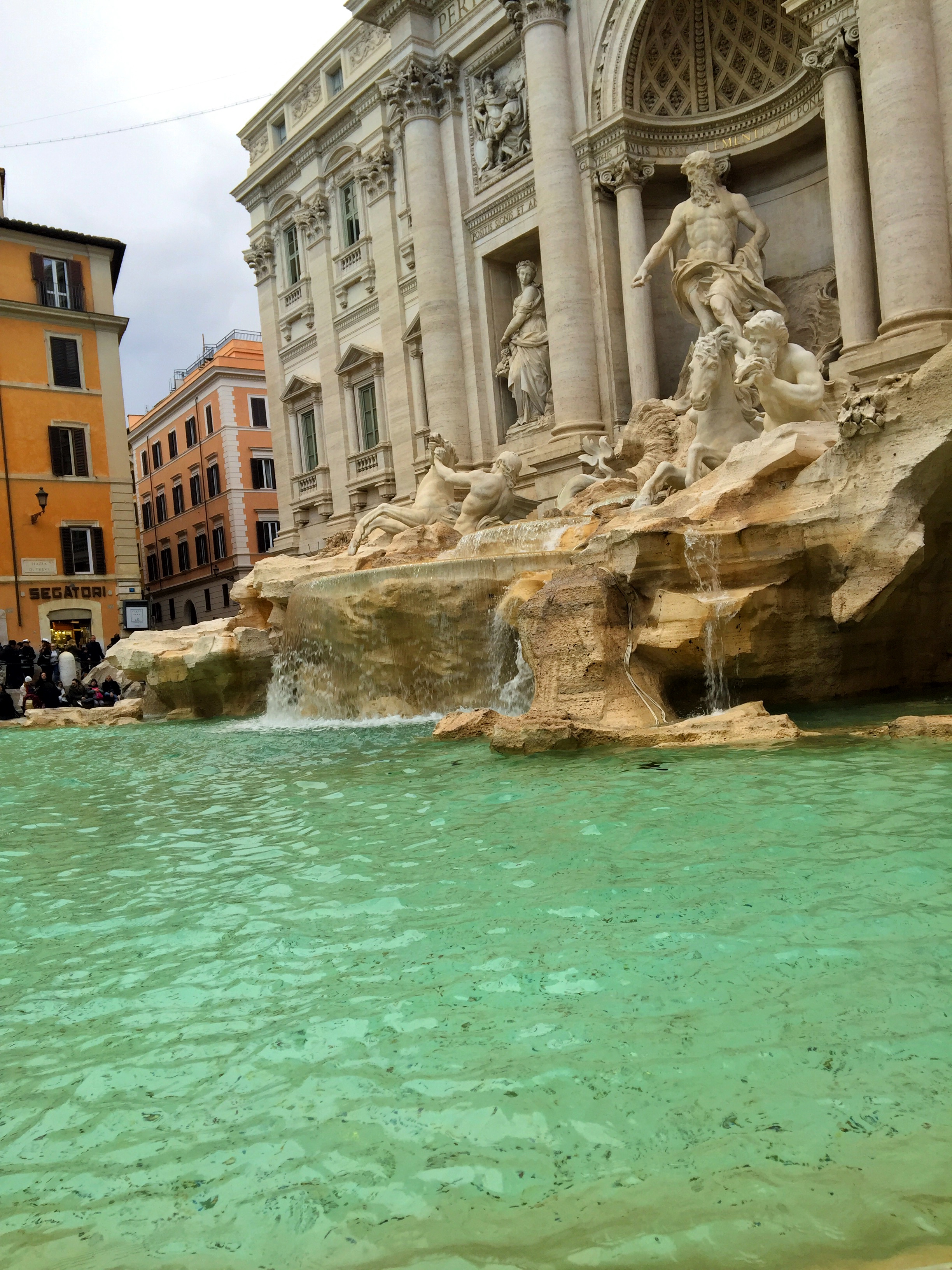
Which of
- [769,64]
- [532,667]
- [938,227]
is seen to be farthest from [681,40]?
[532,667]

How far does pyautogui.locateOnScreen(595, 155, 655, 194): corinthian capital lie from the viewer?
586 inches

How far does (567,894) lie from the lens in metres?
2.98

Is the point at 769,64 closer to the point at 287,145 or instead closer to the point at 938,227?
the point at 938,227

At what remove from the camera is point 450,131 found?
18.4m

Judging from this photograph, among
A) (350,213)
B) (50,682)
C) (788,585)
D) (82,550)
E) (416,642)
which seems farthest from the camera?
(82,550)

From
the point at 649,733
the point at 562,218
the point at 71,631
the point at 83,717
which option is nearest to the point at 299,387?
the point at 71,631

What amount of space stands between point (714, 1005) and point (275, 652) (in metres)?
9.61

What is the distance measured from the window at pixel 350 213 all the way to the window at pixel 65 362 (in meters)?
9.36

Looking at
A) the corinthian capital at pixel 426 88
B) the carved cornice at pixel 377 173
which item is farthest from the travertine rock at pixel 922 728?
the carved cornice at pixel 377 173

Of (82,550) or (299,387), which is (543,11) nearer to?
(299,387)

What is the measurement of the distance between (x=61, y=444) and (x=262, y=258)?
301 inches

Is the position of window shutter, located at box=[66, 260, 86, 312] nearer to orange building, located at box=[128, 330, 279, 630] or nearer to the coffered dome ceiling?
orange building, located at box=[128, 330, 279, 630]

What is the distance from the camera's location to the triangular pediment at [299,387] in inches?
943

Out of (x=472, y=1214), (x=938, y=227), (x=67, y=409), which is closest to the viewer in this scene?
(x=472, y=1214)
